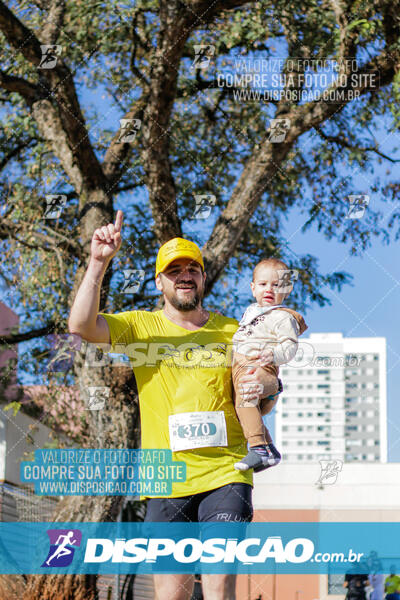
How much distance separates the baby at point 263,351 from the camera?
2965 mm

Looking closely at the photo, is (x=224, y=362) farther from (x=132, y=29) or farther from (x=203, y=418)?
(x=132, y=29)

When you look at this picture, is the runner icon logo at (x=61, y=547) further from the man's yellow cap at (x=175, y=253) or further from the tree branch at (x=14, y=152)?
the tree branch at (x=14, y=152)

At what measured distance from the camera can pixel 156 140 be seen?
712 cm

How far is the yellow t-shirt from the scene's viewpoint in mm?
2807

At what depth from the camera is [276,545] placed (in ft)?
11.2

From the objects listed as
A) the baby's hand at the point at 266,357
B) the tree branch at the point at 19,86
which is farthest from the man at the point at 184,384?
the tree branch at the point at 19,86

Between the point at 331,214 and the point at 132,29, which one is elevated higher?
the point at 132,29

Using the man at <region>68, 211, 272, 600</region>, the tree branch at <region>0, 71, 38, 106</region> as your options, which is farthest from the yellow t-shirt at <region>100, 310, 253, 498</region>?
the tree branch at <region>0, 71, 38, 106</region>

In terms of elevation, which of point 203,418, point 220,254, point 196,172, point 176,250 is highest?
point 196,172

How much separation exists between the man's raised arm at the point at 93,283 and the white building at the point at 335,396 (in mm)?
1580

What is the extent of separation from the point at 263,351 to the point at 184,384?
0.41m

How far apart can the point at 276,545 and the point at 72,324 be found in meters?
1.48

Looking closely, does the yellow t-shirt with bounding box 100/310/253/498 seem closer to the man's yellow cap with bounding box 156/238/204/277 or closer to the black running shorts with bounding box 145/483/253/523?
the black running shorts with bounding box 145/483/253/523

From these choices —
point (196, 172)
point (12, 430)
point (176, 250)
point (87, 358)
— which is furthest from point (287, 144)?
point (12, 430)
